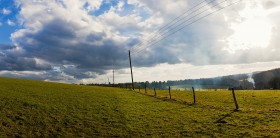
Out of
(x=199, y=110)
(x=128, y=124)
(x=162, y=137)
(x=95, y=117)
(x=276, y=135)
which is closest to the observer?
(x=276, y=135)

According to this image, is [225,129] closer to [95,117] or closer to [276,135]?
[276,135]

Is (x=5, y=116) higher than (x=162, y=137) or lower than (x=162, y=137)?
higher

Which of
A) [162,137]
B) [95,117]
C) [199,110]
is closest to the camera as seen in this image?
[162,137]

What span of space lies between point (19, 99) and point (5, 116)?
34.3 ft

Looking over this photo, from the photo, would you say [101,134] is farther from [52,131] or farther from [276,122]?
[276,122]

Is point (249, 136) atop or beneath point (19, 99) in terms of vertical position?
beneath

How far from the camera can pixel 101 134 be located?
2428cm

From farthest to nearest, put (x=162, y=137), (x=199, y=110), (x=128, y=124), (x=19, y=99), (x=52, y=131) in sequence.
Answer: (x=19, y=99)
(x=199, y=110)
(x=128, y=124)
(x=52, y=131)
(x=162, y=137)

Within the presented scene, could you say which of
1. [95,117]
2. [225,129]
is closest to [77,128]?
[95,117]

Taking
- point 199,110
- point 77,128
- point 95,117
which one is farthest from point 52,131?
point 199,110

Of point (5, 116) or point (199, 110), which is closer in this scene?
point (5, 116)

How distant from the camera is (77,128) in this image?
86.0 feet

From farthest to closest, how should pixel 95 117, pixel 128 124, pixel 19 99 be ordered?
pixel 19 99, pixel 95 117, pixel 128 124

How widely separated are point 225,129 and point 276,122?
5.12 meters
